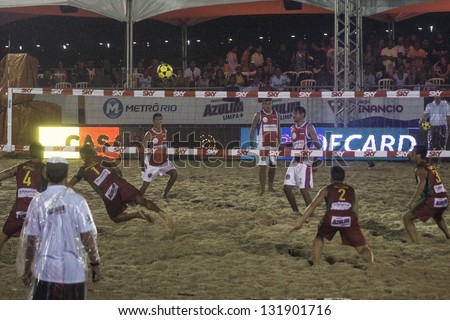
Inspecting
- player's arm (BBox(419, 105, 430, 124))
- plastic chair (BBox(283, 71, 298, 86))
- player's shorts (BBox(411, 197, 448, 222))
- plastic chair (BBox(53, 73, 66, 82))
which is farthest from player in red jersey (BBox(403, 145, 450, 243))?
plastic chair (BBox(53, 73, 66, 82))

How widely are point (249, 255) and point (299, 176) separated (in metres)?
2.56

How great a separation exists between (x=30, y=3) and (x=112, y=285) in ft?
41.8

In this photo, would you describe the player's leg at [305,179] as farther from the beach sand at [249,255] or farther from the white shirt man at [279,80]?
the white shirt man at [279,80]

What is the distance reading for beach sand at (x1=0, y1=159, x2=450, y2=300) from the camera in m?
6.23

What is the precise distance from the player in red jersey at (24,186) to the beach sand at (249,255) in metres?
0.41

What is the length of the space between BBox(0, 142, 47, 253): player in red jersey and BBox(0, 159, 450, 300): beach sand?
16.0 inches

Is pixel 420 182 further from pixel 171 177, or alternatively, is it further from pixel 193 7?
pixel 193 7

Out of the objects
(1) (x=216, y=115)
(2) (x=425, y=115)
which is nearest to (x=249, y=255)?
(2) (x=425, y=115)

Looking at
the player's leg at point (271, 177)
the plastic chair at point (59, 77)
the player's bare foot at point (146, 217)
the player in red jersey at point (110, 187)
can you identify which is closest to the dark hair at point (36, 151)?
the player in red jersey at point (110, 187)

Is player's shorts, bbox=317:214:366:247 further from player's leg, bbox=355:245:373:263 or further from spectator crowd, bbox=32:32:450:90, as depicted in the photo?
spectator crowd, bbox=32:32:450:90

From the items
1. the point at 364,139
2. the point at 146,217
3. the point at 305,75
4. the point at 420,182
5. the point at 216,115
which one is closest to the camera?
the point at 420,182

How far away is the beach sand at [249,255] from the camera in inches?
245

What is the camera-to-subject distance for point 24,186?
7.16 m

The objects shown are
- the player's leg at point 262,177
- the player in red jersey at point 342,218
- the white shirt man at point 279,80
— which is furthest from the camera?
the white shirt man at point 279,80
